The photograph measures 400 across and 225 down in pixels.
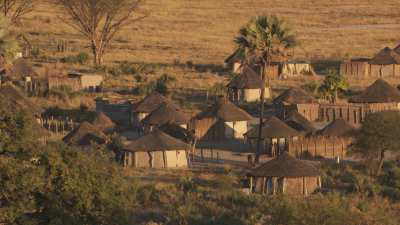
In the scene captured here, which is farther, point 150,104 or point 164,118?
point 150,104

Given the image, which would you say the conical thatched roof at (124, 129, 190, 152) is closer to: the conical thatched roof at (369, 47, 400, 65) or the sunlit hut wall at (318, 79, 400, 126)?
the sunlit hut wall at (318, 79, 400, 126)

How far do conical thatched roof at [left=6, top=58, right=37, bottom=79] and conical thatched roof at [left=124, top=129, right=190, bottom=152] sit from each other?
2362 cm

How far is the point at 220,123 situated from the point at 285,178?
12845 millimetres

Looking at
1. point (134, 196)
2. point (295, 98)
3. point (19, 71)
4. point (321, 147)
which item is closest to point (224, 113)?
point (295, 98)

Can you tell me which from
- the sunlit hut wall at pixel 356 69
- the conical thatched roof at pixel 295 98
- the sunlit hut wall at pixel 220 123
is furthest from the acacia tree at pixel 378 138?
the sunlit hut wall at pixel 356 69

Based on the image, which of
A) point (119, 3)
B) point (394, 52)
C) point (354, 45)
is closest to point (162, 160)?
point (394, 52)

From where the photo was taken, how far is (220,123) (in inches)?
2077

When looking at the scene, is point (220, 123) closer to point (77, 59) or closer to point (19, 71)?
point (19, 71)

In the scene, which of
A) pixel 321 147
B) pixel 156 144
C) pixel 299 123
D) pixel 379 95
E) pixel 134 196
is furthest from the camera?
pixel 379 95

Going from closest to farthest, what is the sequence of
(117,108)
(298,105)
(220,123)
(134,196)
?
(134,196) < (220,123) < (298,105) < (117,108)

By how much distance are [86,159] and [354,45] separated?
228ft

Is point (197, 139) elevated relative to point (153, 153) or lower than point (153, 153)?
lower

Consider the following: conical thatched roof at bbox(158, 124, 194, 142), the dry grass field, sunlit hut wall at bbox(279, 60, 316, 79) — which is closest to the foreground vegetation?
conical thatched roof at bbox(158, 124, 194, 142)

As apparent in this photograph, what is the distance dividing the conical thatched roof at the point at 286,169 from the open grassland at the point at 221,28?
39.5 meters
